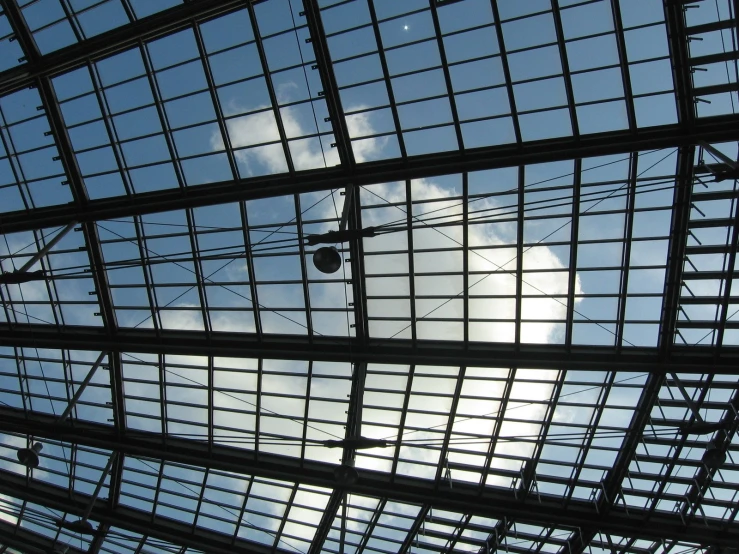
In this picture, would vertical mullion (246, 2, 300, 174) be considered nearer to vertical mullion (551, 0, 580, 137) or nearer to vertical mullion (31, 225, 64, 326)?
vertical mullion (551, 0, 580, 137)

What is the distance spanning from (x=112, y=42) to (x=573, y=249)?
17.2 m

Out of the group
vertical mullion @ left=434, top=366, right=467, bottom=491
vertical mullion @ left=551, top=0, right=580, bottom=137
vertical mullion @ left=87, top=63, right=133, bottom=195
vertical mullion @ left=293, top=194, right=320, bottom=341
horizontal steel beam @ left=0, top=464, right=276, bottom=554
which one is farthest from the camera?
horizontal steel beam @ left=0, top=464, right=276, bottom=554

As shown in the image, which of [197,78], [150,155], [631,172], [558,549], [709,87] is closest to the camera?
[709,87]

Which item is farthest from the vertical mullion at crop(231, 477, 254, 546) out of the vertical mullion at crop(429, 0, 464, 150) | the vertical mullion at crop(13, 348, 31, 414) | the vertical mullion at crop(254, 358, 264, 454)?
the vertical mullion at crop(429, 0, 464, 150)

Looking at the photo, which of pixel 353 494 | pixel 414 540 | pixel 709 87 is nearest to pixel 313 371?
pixel 353 494

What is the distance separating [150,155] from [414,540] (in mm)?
19548

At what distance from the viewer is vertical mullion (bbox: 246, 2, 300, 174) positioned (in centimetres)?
1823

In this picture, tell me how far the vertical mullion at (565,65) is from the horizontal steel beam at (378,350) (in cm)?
795

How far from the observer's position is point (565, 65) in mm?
17031

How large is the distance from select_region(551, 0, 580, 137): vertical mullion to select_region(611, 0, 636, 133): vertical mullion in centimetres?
143

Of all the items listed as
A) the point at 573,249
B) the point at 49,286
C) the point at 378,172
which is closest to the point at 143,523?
the point at 49,286

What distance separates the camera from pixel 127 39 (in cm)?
1909

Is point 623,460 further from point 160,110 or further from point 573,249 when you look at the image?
point 160,110

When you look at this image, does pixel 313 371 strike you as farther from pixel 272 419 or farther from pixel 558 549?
pixel 558 549
